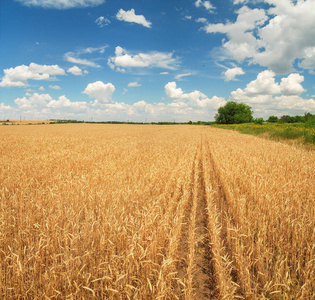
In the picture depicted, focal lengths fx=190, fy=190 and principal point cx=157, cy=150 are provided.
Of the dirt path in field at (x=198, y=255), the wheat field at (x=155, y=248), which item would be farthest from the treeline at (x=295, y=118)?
the dirt path in field at (x=198, y=255)

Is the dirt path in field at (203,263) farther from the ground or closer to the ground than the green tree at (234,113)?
closer to the ground

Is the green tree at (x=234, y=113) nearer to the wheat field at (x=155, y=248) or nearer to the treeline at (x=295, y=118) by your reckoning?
the treeline at (x=295, y=118)

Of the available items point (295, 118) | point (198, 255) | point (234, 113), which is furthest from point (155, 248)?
point (234, 113)

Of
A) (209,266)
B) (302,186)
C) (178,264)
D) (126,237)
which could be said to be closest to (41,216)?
(126,237)

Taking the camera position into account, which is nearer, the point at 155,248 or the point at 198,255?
the point at 155,248

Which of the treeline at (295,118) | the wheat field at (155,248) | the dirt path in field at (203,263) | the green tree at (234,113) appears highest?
the green tree at (234,113)

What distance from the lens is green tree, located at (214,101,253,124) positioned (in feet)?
278

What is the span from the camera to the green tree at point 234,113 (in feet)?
278

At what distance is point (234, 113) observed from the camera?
8994 centimetres

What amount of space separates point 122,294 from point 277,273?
196 cm

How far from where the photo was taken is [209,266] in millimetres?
3004

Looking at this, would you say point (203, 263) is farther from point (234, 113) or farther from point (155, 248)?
point (234, 113)

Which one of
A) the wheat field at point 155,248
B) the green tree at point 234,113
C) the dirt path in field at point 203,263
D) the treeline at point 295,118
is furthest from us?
the green tree at point 234,113

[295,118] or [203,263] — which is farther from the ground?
Answer: [295,118]
